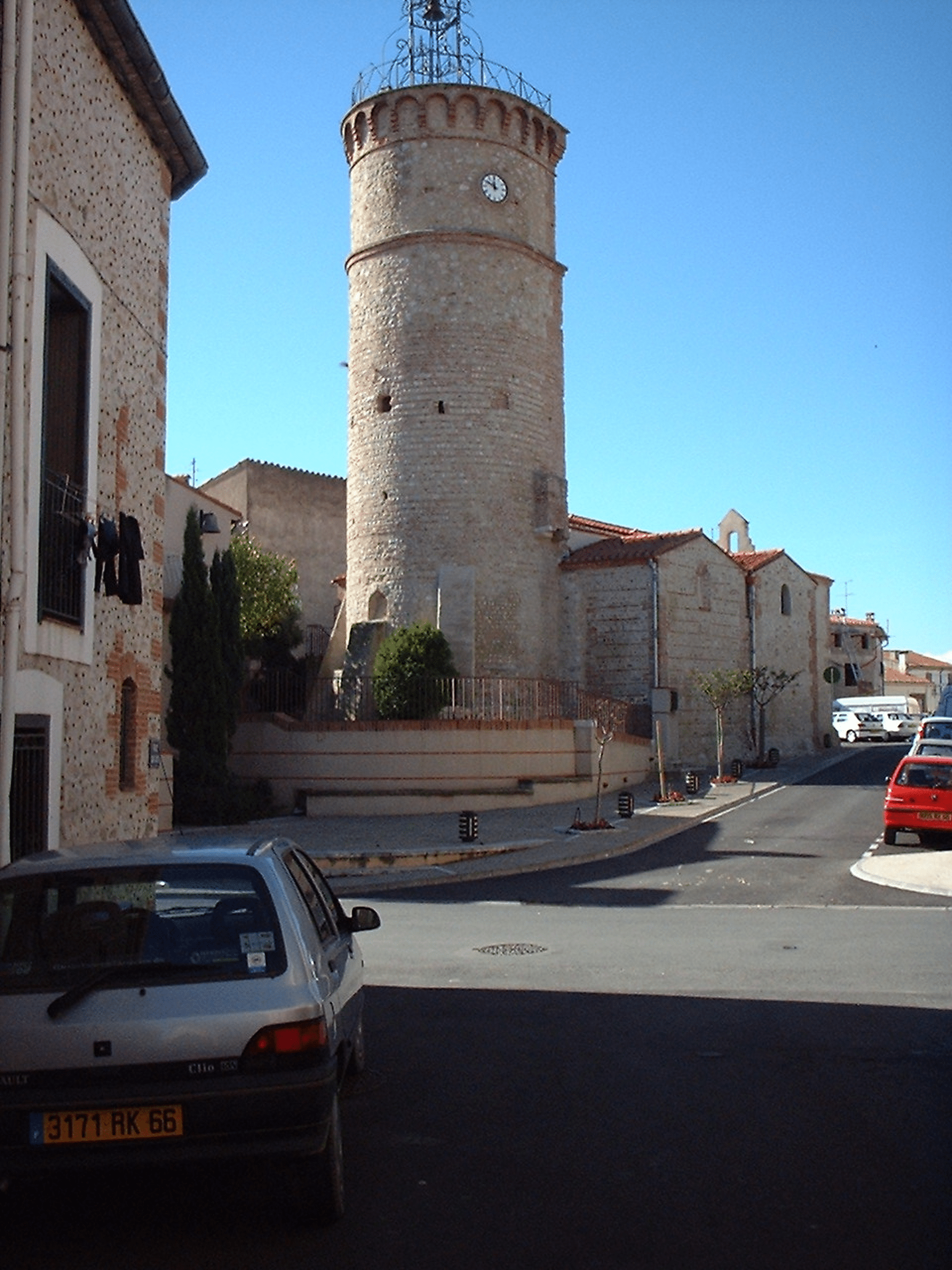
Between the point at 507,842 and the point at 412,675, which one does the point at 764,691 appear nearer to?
the point at 412,675

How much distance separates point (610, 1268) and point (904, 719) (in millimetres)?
52552

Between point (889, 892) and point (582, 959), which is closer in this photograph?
point (582, 959)

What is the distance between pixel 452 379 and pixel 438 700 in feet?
32.8

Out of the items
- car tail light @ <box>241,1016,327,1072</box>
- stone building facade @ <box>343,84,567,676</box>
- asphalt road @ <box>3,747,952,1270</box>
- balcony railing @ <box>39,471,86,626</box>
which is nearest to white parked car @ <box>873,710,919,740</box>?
stone building facade @ <box>343,84,567,676</box>

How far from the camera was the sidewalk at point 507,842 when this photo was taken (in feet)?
58.1

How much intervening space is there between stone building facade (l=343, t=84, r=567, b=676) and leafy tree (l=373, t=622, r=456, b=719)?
332cm

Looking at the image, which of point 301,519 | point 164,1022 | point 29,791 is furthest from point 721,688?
point 164,1022

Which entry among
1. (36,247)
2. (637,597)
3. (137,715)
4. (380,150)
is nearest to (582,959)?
(137,715)

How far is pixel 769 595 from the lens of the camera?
40750mm

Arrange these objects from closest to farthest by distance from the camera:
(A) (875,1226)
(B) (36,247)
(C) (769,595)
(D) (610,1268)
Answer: (D) (610,1268) → (A) (875,1226) → (B) (36,247) → (C) (769,595)

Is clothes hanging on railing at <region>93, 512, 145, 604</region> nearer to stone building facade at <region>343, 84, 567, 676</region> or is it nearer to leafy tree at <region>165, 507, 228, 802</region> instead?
leafy tree at <region>165, 507, 228, 802</region>

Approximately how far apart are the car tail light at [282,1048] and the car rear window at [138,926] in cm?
22

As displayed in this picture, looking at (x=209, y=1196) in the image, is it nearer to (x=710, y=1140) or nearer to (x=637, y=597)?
(x=710, y=1140)

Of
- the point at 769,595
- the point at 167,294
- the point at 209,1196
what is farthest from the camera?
the point at 769,595
